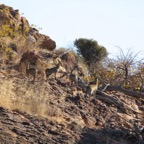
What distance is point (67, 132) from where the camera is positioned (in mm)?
12562

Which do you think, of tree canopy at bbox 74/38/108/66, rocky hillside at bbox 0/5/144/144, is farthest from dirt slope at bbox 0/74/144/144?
tree canopy at bbox 74/38/108/66

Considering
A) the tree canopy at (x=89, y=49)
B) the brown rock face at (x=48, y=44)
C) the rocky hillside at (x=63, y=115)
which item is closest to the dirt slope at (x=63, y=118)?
the rocky hillside at (x=63, y=115)

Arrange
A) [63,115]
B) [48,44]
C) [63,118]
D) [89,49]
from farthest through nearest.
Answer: [89,49]
[48,44]
[63,115]
[63,118]

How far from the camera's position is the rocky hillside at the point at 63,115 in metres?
12.0

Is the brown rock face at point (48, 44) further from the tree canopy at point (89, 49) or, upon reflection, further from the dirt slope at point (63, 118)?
the dirt slope at point (63, 118)

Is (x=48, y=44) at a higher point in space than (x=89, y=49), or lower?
lower

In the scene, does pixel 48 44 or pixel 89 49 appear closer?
pixel 48 44

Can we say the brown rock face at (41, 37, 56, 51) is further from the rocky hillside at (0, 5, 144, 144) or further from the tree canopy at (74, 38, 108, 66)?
the rocky hillside at (0, 5, 144, 144)

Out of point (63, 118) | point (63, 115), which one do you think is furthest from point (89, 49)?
point (63, 118)

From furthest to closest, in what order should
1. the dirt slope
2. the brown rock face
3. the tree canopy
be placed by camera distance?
the tree canopy → the brown rock face → the dirt slope

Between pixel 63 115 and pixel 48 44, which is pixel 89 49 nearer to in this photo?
pixel 48 44

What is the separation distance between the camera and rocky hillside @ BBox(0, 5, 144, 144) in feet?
39.3

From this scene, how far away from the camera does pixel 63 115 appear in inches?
550

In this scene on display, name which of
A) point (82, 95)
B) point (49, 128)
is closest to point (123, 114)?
point (82, 95)
